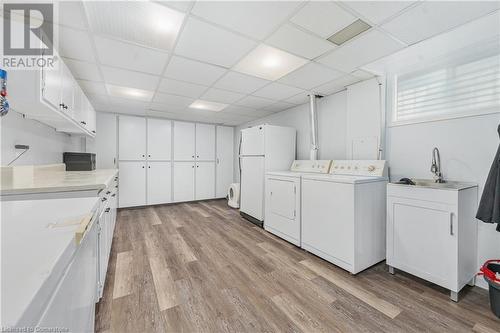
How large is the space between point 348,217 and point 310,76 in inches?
69.9

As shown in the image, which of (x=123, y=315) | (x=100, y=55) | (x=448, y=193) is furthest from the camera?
(x=100, y=55)

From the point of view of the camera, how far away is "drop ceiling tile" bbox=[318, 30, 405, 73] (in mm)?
1807

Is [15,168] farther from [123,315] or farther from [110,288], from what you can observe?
[123,315]

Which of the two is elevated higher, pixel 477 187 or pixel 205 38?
pixel 205 38

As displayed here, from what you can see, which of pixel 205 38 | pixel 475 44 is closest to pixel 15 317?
pixel 205 38

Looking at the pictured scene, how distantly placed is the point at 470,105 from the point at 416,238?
1381 millimetres

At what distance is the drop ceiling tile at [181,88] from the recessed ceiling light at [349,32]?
185 cm

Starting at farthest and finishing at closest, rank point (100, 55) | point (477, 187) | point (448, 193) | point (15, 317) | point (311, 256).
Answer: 1. point (311, 256)
2. point (100, 55)
3. point (477, 187)
4. point (448, 193)
5. point (15, 317)

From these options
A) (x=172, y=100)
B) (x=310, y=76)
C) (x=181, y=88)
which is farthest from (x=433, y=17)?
(x=172, y=100)

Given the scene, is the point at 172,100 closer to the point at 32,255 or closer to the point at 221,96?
the point at 221,96

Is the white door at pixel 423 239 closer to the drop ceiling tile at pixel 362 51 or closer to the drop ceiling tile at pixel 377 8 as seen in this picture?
the drop ceiling tile at pixel 362 51

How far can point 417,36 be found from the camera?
5.81 feet

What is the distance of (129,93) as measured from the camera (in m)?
3.26

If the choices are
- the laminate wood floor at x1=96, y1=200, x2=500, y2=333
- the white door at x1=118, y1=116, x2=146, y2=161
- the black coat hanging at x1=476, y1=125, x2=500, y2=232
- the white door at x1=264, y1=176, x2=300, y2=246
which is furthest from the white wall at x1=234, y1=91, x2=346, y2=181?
the white door at x1=118, y1=116, x2=146, y2=161
